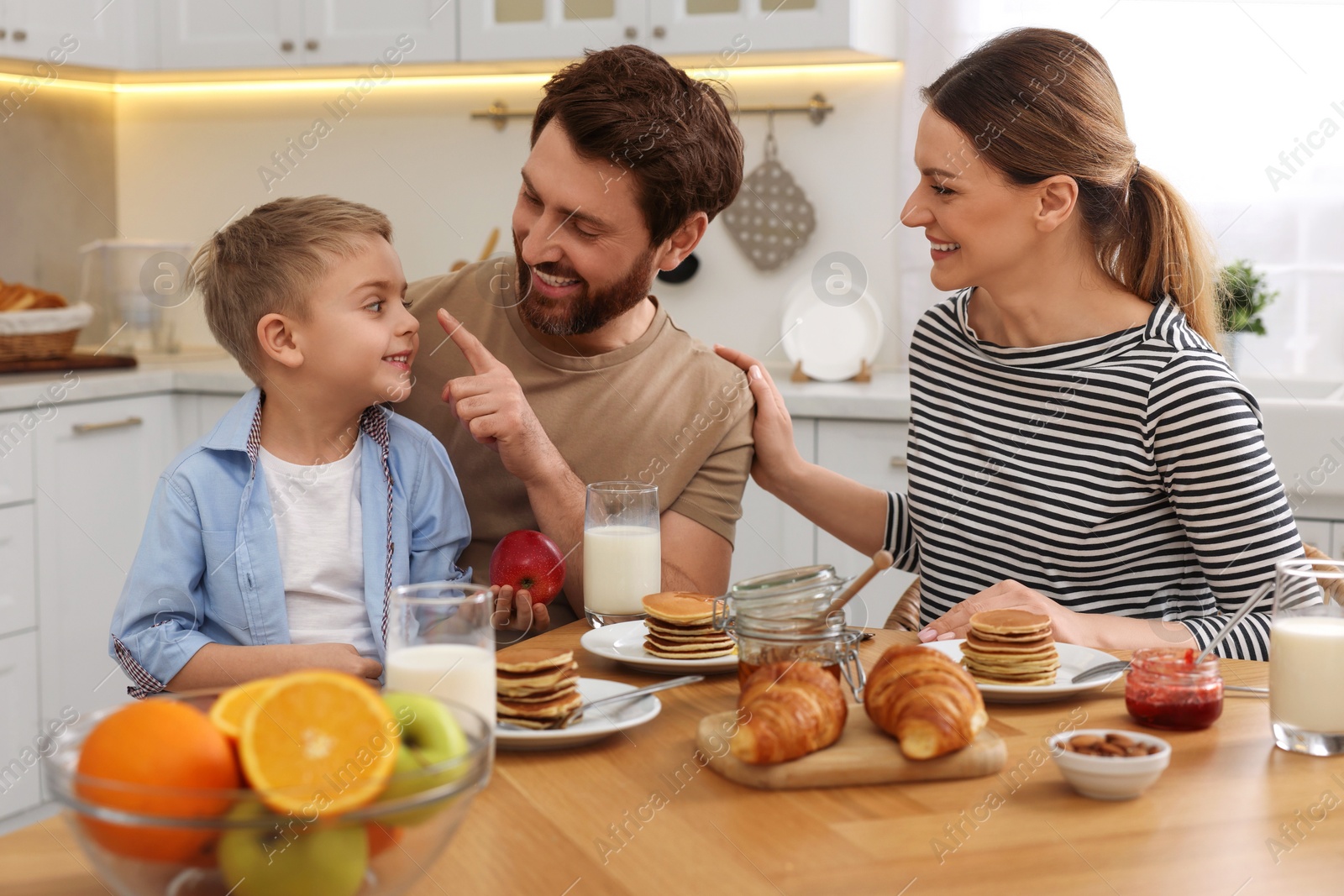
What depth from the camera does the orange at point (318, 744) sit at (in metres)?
0.60

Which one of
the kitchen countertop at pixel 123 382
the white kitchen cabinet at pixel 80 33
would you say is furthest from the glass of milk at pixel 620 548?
the white kitchen cabinet at pixel 80 33

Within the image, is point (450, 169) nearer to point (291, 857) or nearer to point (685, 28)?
point (685, 28)

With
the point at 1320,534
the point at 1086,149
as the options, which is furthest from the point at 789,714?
the point at 1320,534

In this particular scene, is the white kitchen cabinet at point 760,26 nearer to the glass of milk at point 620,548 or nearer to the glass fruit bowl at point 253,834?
the glass of milk at point 620,548

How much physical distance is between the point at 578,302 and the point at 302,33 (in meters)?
2.00

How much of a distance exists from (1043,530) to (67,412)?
2218 mm

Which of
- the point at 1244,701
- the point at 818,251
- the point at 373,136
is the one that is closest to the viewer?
the point at 1244,701

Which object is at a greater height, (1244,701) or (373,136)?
(373,136)

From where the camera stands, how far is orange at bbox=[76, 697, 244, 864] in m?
0.59

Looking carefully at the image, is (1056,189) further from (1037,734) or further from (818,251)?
(818,251)

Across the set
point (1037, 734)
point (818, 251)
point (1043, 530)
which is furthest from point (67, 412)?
point (1037, 734)

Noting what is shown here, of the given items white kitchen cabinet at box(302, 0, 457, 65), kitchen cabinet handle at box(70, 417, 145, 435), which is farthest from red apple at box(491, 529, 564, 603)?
white kitchen cabinet at box(302, 0, 457, 65)

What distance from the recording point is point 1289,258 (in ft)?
9.84

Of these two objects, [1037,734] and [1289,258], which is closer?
[1037,734]
